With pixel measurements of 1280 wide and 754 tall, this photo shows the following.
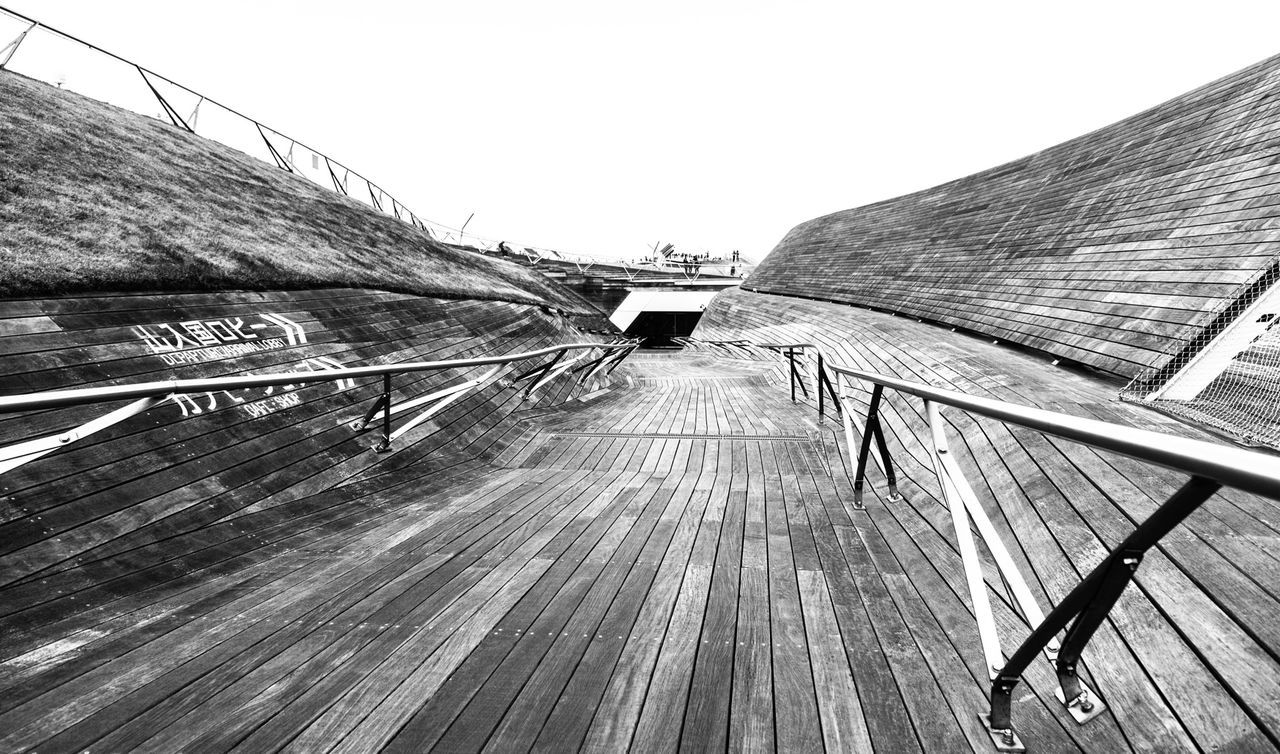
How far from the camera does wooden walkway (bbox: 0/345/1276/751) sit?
1.68m

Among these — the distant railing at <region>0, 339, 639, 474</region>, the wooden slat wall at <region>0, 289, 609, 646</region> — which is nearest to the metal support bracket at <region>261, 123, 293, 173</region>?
the wooden slat wall at <region>0, 289, 609, 646</region>

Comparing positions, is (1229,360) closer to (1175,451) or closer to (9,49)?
(1175,451)

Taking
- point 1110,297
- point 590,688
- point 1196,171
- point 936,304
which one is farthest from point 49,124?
point 1196,171

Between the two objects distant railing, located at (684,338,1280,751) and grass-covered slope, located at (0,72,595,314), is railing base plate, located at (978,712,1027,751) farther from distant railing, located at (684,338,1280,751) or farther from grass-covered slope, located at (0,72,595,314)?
grass-covered slope, located at (0,72,595,314)

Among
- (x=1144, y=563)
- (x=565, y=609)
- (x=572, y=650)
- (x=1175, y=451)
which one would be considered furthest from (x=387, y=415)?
(x=1144, y=563)

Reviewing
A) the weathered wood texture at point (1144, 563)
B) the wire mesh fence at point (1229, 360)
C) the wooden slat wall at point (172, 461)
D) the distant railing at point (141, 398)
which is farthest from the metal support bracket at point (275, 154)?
the wire mesh fence at point (1229, 360)

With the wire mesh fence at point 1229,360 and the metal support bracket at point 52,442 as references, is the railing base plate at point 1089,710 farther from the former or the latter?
the wire mesh fence at point 1229,360

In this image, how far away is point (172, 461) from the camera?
138 inches

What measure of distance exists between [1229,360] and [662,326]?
87.3 feet

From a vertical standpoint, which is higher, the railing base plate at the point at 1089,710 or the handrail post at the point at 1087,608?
the handrail post at the point at 1087,608

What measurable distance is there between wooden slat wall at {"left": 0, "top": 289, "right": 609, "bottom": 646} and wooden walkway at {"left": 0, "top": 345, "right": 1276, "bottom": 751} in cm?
30

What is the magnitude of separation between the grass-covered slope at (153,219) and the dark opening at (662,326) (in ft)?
63.7

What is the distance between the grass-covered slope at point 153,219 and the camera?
4.90 meters

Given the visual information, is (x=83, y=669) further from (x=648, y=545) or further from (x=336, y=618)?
(x=648, y=545)
